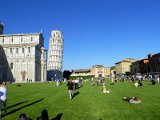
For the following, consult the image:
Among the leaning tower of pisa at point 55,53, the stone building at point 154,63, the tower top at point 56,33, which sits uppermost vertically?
the tower top at point 56,33

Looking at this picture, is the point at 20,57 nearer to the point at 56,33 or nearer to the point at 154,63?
the point at 154,63

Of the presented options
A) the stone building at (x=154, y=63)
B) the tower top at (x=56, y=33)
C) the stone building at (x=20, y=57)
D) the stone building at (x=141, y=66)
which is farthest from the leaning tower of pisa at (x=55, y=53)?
the stone building at (x=154, y=63)

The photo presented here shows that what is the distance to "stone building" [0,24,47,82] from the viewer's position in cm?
9806

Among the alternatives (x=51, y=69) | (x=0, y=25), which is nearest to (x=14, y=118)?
(x=0, y=25)

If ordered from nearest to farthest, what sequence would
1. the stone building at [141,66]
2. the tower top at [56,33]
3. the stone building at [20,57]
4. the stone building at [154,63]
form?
1. the stone building at [20,57]
2. the stone building at [154,63]
3. the stone building at [141,66]
4. the tower top at [56,33]

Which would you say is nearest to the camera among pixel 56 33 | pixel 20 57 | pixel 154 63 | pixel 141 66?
pixel 20 57

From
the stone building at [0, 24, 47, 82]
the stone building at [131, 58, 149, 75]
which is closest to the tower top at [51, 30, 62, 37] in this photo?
the stone building at [131, 58, 149, 75]

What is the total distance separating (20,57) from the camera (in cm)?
9950

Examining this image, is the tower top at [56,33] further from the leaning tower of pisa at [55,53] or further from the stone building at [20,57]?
the stone building at [20,57]

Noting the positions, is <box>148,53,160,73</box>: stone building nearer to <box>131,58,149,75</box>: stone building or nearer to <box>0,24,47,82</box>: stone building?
<box>131,58,149,75</box>: stone building

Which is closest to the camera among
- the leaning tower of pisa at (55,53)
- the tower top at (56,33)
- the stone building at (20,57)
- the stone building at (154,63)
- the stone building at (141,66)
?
the stone building at (20,57)

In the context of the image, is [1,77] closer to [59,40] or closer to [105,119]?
[59,40]

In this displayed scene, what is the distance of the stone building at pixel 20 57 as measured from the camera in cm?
9806

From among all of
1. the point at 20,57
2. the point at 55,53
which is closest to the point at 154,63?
the point at 20,57
